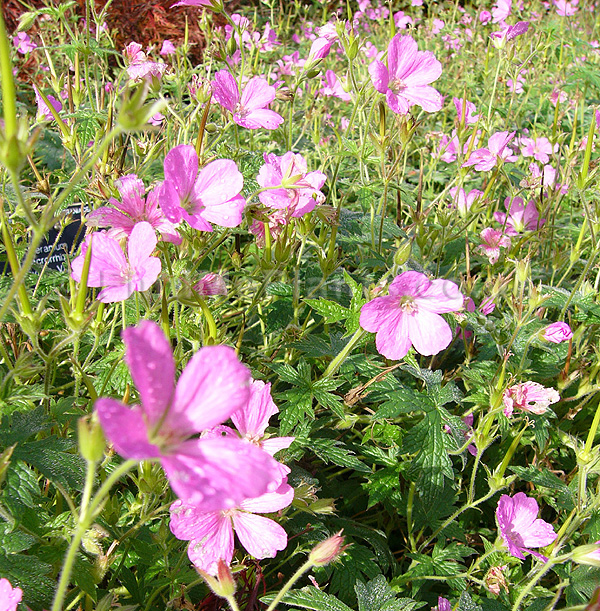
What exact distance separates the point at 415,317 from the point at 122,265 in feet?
1.76

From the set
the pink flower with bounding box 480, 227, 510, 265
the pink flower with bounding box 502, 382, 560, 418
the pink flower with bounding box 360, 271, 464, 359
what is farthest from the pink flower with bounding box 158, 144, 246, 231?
the pink flower with bounding box 480, 227, 510, 265

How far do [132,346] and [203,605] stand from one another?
74 centimetres

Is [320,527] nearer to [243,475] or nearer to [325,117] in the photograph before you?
[243,475]

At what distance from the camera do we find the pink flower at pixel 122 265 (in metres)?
0.81

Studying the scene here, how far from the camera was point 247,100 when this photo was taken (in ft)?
4.63

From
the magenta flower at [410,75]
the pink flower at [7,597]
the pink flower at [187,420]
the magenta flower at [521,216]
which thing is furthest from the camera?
the magenta flower at [521,216]

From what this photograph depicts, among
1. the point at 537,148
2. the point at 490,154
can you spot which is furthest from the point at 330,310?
the point at 537,148

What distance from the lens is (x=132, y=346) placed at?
1.42 ft

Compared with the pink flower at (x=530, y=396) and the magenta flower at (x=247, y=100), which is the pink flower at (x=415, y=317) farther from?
the magenta flower at (x=247, y=100)

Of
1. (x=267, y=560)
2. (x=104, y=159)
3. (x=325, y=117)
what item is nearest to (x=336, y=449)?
(x=267, y=560)

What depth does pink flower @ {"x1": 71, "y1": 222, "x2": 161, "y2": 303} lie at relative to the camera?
0.81 m

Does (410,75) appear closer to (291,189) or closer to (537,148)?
(291,189)

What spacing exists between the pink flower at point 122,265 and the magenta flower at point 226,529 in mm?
320

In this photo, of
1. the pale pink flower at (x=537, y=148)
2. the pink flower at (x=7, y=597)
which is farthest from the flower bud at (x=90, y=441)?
the pale pink flower at (x=537, y=148)
